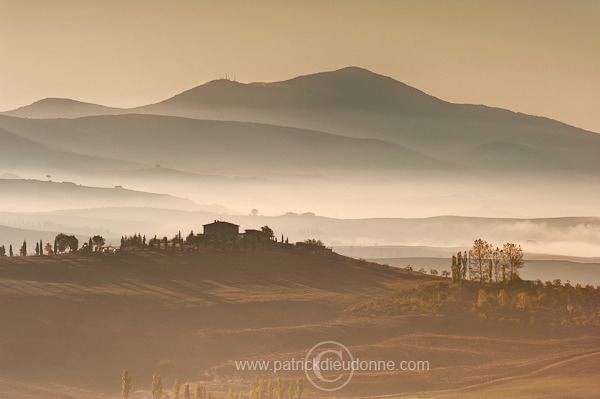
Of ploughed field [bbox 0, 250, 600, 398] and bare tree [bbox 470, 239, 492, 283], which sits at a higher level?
bare tree [bbox 470, 239, 492, 283]

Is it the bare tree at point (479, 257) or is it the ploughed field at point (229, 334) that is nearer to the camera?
the ploughed field at point (229, 334)

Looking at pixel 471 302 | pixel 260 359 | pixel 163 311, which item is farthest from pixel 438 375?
pixel 163 311

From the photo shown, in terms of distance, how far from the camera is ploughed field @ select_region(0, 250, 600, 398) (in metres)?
118

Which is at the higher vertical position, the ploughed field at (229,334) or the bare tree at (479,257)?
the bare tree at (479,257)

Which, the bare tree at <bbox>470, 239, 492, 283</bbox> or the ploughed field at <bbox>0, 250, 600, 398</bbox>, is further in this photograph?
the bare tree at <bbox>470, 239, 492, 283</bbox>

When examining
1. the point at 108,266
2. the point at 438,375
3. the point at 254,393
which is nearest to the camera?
the point at 254,393

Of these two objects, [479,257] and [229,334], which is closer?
[229,334]

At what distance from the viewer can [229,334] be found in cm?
14000

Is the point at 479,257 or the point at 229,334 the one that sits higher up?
the point at 479,257

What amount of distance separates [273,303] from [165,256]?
93.9 ft

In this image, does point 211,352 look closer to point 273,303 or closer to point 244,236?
point 273,303

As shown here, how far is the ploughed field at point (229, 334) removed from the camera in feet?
388

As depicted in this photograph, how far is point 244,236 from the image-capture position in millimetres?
190125

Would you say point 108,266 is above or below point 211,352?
above
